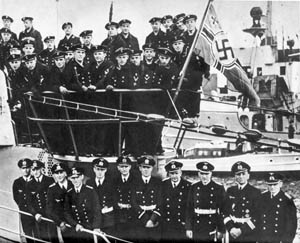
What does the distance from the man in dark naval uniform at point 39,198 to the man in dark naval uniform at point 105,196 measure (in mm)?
343

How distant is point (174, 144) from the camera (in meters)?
3.10

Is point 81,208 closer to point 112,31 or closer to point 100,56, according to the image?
point 100,56

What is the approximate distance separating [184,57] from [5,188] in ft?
4.99

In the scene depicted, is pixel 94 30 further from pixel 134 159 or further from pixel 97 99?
pixel 134 159

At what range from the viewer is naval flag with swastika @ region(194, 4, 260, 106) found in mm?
3020

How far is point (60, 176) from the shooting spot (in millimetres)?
3236

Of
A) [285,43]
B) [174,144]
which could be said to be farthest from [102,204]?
[285,43]

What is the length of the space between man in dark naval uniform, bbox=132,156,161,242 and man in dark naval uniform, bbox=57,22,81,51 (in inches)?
35.1

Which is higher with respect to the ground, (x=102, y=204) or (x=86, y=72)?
(x=86, y=72)

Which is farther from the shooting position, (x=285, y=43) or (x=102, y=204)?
(x=102, y=204)

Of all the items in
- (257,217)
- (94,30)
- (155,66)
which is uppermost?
(94,30)

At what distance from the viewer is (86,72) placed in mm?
3176

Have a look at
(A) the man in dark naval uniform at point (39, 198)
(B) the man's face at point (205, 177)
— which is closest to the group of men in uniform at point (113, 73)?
(A) the man in dark naval uniform at point (39, 198)

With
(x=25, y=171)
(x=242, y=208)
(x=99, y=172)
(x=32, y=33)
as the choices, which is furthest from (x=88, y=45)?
(x=242, y=208)
